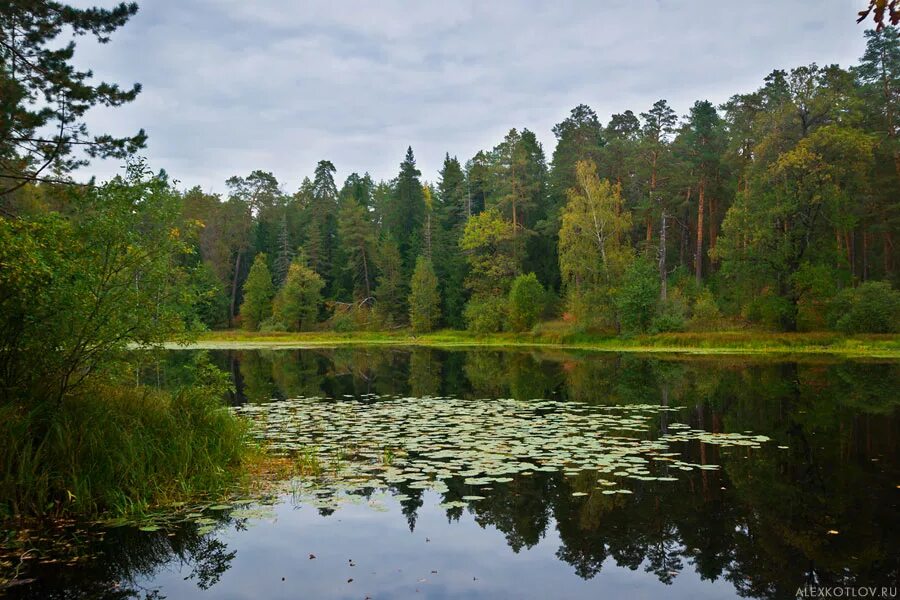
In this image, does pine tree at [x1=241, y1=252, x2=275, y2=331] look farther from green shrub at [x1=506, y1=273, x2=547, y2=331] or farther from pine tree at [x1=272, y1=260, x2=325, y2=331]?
green shrub at [x1=506, y1=273, x2=547, y2=331]

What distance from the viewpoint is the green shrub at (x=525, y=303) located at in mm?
48094

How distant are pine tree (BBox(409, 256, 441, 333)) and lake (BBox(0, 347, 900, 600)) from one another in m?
42.4

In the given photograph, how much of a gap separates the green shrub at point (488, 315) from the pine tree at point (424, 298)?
19.4 ft

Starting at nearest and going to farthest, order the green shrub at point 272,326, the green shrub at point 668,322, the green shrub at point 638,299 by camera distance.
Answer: the green shrub at point 668,322
the green shrub at point 638,299
the green shrub at point 272,326

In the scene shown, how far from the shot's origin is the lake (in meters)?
5.82

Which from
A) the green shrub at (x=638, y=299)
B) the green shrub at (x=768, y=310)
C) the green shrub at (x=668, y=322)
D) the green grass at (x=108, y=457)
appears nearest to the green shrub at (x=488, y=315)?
the green shrub at (x=638, y=299)

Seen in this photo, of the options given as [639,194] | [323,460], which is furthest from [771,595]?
[639,194]

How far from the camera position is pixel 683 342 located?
3606cm

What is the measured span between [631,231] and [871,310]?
25.7 m

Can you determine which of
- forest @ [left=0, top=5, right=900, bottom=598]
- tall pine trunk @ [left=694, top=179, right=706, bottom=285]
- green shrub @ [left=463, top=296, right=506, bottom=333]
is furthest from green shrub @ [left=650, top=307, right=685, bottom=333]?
green shrub @ [left=463, top=296, right=506, bottom=333]

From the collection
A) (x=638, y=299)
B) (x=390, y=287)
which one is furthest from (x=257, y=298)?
(x=638, y=299)

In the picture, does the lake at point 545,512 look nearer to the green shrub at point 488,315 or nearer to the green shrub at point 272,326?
the green shrub at point 488,315

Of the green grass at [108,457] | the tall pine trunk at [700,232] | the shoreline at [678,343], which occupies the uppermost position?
the tall pine trunk at [700,232]

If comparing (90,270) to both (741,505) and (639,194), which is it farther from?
(639,194)
